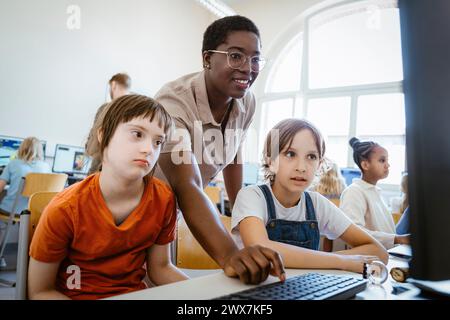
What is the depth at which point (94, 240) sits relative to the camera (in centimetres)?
90

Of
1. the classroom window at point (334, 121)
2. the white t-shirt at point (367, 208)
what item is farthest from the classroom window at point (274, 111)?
the white t-shirt at point (367, 208)

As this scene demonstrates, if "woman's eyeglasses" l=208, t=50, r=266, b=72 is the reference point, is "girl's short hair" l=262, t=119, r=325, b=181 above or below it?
below

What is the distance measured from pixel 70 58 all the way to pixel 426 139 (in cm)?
499

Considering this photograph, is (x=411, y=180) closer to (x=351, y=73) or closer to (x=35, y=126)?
(x=35, y=126)

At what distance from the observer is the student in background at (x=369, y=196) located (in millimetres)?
1978

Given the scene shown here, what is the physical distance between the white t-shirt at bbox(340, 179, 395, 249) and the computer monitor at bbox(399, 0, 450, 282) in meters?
1.55

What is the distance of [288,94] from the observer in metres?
6.46

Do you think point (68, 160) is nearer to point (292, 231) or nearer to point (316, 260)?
point (292, 231)

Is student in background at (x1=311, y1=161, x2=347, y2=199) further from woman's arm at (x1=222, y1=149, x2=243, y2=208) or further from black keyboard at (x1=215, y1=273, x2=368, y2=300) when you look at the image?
black keyboard at (x1=215, y1=273, x2=368, y2=300)

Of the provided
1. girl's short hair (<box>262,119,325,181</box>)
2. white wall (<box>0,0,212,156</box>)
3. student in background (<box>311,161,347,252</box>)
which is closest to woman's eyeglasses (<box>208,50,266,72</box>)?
girl's short hair (<box>262,119,325,181</box>)

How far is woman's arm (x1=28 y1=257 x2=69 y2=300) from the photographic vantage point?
0.83 metres

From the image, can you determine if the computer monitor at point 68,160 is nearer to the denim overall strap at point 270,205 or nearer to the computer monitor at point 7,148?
the computer monitor at point 7,148

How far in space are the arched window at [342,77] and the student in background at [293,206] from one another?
441 centimetres

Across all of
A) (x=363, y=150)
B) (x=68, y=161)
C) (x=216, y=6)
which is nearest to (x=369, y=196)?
(x=363, y=150)
